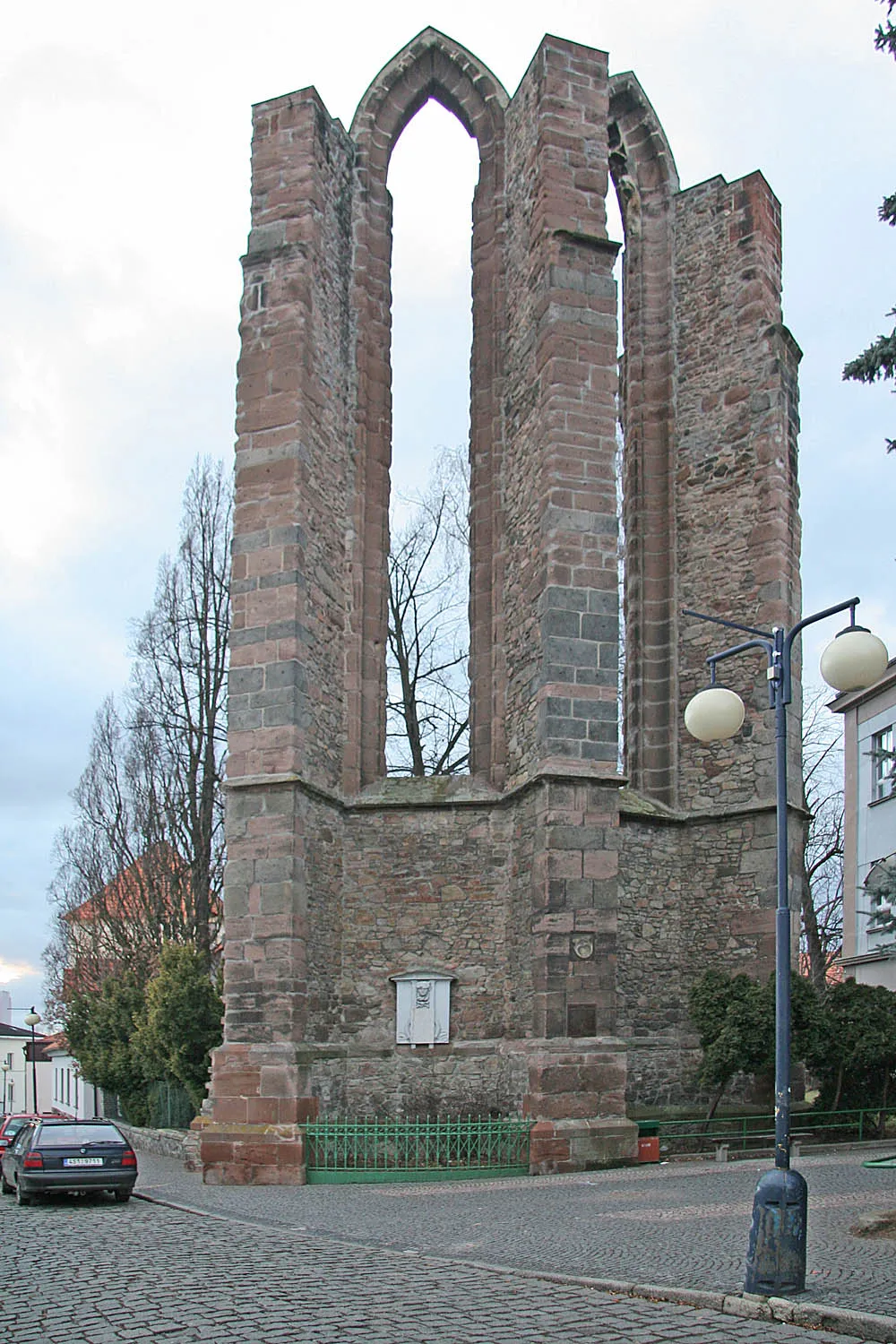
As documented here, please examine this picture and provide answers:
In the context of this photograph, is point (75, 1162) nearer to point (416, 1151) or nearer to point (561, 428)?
point (416, 1151)

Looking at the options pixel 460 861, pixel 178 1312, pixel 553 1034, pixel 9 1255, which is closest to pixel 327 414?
pixel 460 861

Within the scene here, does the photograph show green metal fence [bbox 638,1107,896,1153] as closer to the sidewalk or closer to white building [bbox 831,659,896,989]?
the sidewalk

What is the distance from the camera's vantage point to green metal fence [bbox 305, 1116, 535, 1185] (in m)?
16.1

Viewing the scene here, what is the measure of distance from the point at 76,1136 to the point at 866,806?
59.9 feet

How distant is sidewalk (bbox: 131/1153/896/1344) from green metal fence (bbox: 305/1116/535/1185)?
0.43m

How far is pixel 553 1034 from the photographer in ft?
54.4

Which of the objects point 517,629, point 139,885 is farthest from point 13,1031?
point 517,629

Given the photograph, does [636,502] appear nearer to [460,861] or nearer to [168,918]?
[460,861]

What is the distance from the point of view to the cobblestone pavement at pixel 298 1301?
280 inches

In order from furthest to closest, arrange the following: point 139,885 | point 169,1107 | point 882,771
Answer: point 139,885 → point 882,771 → point 169,1107

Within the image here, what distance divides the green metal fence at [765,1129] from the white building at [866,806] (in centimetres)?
760

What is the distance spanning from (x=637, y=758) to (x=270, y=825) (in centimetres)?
602

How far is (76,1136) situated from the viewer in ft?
51.1

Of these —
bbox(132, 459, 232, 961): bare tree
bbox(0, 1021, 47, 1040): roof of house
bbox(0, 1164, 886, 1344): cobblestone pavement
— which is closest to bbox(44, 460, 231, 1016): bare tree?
bbox(132, 459, 232, 961): bare tree
